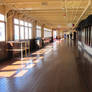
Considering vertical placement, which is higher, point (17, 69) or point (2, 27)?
point (2, 27)

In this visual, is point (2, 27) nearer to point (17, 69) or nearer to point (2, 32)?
point (2, 32)

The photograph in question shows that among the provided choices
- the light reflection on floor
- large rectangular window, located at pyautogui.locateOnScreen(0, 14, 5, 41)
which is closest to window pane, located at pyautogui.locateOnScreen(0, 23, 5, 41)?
large rectangular window, located at pyautogui.locateOnScreen(0, 14, 5, 41)

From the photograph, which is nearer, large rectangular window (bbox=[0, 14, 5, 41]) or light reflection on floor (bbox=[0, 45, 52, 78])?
light reflection on floor (bbox=[0, 45, 52, 78])

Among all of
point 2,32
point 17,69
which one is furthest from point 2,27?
point 17,69

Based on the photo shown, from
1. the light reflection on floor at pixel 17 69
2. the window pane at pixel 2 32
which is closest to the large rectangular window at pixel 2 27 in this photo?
the window pane at pixel 2 32

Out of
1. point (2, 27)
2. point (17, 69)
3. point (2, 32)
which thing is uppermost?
point (2, 27)

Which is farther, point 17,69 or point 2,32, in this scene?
point 2,32

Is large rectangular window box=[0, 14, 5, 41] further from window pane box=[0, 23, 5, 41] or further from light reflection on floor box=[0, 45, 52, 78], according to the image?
light reflection on floor box=[0, 45, 52, 78]

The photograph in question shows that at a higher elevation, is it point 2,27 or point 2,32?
point 2,27

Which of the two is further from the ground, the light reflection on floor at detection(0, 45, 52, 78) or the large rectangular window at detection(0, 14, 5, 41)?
the large rectangular window at detection(0, 14, 5, 41)

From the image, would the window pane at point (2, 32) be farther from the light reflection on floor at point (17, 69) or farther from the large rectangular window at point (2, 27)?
the light reflection on floor at point (17, 69)

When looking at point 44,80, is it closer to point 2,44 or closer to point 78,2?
point 2,44

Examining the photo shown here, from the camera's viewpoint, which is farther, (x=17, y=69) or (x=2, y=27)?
(x=2, y=27)

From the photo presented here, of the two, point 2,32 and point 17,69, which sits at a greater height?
point 2,32
